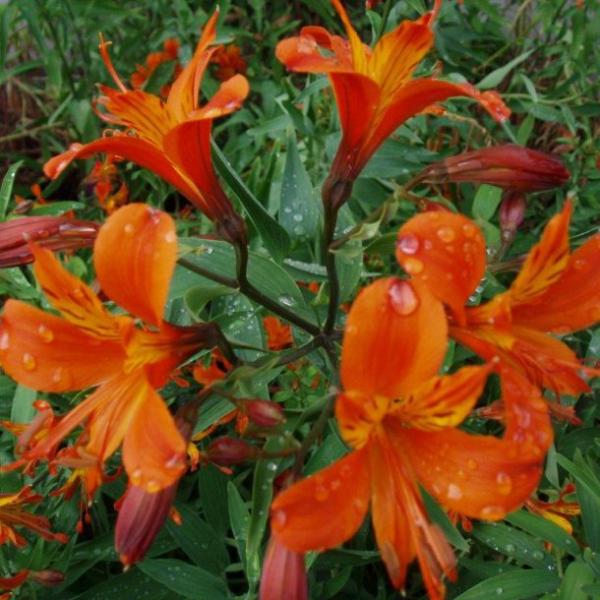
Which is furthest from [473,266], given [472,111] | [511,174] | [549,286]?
[472,111]

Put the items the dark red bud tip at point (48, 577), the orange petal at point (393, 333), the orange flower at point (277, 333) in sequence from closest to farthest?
the orange petal at point (393, 333)
the dark red bud tip at point (48, 577)
the orange flower at point (277, 333)

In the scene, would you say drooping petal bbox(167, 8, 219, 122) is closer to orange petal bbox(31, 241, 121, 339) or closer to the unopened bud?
orange petal bbox(31, 241, 121, 339)

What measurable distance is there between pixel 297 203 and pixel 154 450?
74cm

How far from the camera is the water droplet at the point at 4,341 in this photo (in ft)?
3.09

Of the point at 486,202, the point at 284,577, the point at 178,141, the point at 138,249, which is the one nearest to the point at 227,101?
the point at 178,141

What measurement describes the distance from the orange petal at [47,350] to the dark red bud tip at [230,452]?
0.51ft

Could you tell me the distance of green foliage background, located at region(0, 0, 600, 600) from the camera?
1264 millimetres

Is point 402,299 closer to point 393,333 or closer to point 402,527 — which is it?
point 393,333

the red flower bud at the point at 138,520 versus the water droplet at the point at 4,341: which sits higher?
the water droplet at the point at 4,341

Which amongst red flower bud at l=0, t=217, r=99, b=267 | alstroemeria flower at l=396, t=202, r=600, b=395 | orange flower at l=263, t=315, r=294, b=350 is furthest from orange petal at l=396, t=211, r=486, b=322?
orange flower at l=263, t=315, r=294, b=350

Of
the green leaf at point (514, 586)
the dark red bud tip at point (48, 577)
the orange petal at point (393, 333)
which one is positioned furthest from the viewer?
the dark red bud tip at point (48, 577)

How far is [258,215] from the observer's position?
128 cm

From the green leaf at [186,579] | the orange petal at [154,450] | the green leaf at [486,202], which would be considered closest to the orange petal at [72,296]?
the orange petal at [154,450]

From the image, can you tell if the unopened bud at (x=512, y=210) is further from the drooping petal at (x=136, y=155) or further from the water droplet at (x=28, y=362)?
the water droplet at (x=28, y=362)
